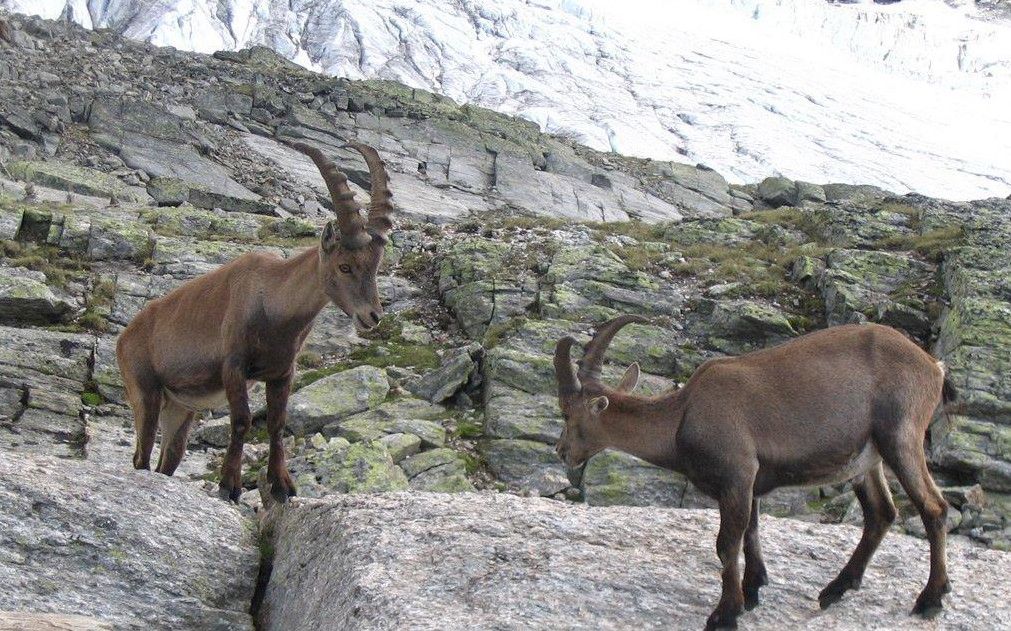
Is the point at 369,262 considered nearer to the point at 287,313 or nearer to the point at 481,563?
the point at 287,313

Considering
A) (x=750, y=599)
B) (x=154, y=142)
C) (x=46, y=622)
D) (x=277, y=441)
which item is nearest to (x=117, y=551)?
(x=46, y=622)

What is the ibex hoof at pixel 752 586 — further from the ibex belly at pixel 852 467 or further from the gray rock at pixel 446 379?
the gray rock at pixel 446 379

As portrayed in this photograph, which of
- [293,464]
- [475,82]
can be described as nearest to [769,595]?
[293,464]

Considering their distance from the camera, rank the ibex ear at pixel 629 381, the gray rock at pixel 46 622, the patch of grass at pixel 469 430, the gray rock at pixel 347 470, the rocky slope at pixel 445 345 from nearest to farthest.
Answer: the gray rock at pixel 46 622
the rocky slope at pixel 445 345
the ibex ear at pixel 629 381
the gray rock at pixel 347 470
the patch of grass at pixel 469 430

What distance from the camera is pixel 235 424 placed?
31.5 feet

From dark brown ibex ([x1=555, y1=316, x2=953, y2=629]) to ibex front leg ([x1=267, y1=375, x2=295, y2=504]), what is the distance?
374 centimetres

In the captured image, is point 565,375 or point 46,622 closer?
point 46,622

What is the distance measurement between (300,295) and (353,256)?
70cm

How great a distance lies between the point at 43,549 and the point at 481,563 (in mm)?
3211

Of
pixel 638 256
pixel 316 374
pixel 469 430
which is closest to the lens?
pixel 469 430

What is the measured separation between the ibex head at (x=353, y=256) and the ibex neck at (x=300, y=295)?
0.47 ft

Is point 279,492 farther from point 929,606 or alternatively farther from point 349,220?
point 929,606

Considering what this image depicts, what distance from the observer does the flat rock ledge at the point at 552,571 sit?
690 cm

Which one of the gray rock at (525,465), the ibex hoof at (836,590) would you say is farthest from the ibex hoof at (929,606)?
the gray rock at (525,465)
